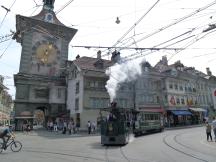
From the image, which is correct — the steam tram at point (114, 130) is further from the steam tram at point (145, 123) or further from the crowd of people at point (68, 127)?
the crowd of people at point (68, 127)

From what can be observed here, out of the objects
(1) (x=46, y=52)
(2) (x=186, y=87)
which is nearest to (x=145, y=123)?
(1) (x=46, y=52)

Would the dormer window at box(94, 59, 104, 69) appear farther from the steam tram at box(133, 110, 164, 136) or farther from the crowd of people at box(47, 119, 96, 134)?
the steam tram at box(133, 110, 164, 136)

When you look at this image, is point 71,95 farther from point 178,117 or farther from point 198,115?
point 198,115

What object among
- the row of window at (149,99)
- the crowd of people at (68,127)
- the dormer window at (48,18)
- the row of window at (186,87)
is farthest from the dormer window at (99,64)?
the row of window at (186,87)

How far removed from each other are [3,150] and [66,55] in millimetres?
33814

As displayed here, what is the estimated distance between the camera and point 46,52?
43.9 meters

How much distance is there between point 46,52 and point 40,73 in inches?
177

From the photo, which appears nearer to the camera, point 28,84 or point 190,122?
point 28,84

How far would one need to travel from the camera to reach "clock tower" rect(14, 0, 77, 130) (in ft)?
128

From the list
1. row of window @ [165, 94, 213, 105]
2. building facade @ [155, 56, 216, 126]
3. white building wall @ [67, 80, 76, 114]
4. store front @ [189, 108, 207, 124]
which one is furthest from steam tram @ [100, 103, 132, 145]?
store front @ [189, 108, 207, 124]

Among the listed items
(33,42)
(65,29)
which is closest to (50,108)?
(33,42)

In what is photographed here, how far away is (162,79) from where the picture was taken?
4478 centimetres

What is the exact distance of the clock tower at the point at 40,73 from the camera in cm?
3894

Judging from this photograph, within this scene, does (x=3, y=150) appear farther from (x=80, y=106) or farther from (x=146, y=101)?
(x=146, y=101)
